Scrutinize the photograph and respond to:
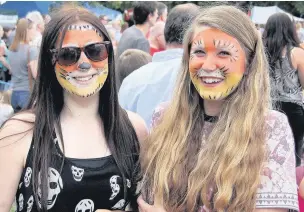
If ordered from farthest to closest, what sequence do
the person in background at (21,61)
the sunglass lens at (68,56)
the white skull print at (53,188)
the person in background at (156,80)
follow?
the person in background at (21,61) < the person in background at (156,80) < the sunglass lens at (68,56) < the white skull print at (53,188)

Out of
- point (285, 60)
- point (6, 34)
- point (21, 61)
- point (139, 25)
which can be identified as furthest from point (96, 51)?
point (6, 34)

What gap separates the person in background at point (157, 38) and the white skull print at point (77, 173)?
4.10 meters

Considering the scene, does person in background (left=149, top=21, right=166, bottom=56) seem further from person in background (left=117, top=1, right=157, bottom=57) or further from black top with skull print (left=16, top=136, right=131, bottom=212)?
black top with skull print (left=16, top=136, right=131, bottom=212)

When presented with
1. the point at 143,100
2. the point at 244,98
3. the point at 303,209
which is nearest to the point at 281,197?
the point at 244,98

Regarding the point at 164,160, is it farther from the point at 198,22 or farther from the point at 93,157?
the point at 198,22

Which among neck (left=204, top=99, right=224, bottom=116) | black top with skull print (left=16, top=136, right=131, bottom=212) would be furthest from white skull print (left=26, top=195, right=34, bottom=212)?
neck (left=204, top=99, right=224, bottom=116)

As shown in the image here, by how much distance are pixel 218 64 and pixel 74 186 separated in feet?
2.54

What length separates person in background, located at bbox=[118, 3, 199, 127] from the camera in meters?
3.66

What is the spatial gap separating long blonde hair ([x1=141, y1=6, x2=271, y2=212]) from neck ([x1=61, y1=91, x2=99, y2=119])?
0.31 metres

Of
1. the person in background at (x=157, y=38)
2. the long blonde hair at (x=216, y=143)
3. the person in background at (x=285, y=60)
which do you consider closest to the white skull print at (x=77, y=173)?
the long blonde hair at (x=216, y=143)

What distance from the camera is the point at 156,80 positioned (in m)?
3.70

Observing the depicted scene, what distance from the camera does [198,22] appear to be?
Result: 2.28m

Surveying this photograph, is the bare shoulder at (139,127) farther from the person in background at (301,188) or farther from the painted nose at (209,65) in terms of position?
the person in background at (301,188)

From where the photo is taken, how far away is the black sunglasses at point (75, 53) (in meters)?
2.31
